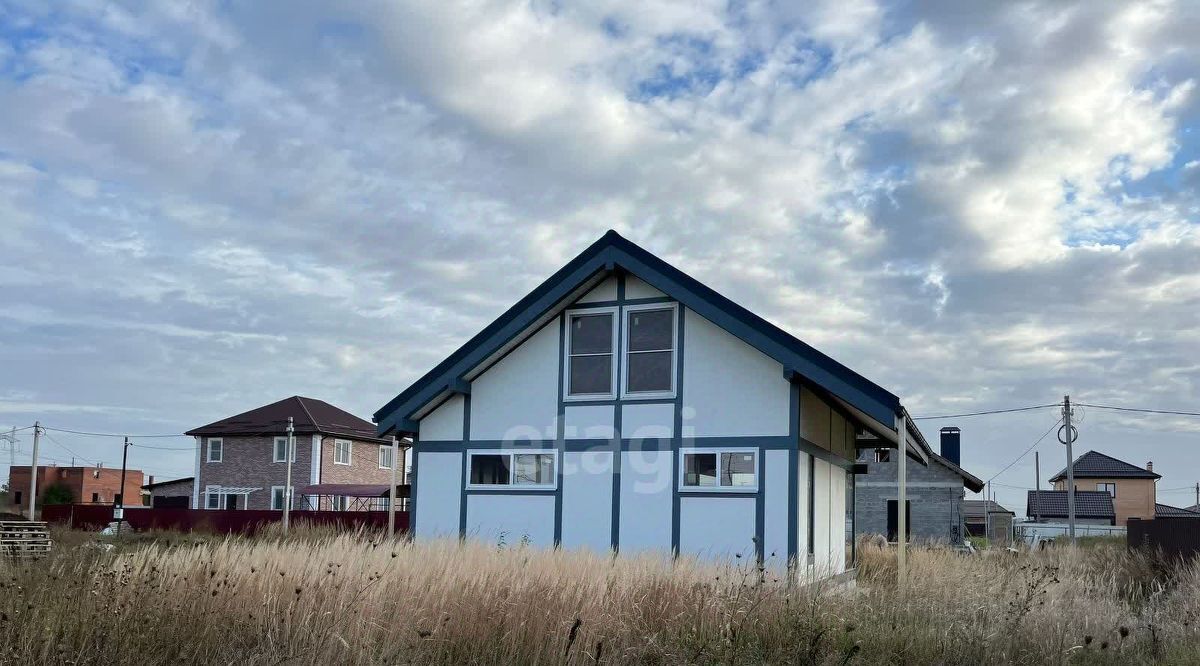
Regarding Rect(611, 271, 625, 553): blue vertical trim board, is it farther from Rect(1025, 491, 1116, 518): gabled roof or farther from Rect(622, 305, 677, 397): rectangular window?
Rect(1025, 491, 1116, 518): gabled roof

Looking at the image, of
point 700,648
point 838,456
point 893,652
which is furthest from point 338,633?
point 838,456

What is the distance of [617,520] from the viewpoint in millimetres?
17828

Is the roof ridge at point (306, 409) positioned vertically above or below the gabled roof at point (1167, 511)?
above

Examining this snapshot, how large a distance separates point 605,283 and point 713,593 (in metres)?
9.31

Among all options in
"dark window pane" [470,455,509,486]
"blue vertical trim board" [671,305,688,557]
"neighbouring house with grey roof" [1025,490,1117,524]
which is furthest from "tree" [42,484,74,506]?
"blue vertical trim board" [671,305,688,557]

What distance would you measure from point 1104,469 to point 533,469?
6654 cm

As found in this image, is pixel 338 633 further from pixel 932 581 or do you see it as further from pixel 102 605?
pixel 932 581

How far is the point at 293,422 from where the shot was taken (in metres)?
49.2

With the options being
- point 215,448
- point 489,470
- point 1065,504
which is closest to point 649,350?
point 489,470

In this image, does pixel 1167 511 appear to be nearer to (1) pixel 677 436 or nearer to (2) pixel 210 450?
(2) pixel 210 450

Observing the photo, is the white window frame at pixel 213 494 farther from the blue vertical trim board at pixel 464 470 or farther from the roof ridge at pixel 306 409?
the blue vertical trim board at pixel 464 470

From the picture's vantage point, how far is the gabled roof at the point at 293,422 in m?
49.0

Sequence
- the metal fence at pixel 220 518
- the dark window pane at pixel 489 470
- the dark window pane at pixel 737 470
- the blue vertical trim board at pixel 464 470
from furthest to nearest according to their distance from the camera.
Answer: the metal fence at pixel 220 518, the blue vertical trim board at pixel 464 470, the dark window pane at pixel 489 470, the dark window pane at pixel 737 470

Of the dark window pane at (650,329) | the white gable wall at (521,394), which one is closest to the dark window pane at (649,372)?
the dark window pane at (650,329)
